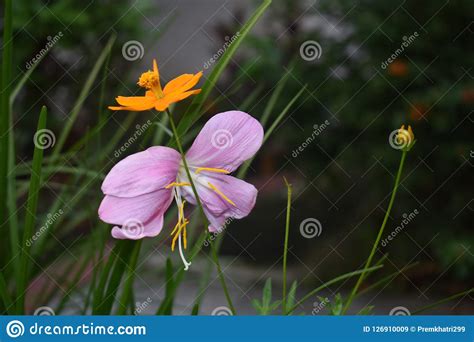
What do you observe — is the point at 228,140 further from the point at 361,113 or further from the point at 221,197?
the point at 361,113

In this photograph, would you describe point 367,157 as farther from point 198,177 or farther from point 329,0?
point 198,177

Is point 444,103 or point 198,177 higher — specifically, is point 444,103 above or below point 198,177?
above

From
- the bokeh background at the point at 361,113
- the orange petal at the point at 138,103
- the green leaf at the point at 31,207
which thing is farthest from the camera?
the bokeh background at the point at 361,113

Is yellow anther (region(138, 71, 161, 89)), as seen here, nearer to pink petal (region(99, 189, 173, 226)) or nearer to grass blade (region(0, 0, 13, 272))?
pink petal (region(99, 189, 173, 226))

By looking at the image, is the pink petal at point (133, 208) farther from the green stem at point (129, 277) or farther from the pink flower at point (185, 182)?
the green stem at point (129, 277)

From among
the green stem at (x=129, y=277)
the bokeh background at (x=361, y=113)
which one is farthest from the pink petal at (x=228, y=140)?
the bokeh background at (x=361, y=113)

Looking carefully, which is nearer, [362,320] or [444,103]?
[362,320]

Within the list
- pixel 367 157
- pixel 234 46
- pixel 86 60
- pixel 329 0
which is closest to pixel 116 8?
pixel 86 60
